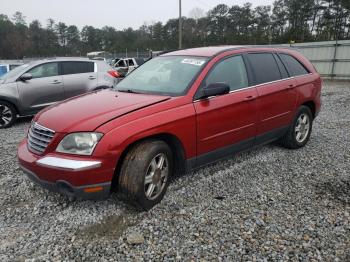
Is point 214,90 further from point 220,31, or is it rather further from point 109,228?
point 220,31

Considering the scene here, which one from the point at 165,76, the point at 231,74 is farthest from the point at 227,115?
the point at 165,76

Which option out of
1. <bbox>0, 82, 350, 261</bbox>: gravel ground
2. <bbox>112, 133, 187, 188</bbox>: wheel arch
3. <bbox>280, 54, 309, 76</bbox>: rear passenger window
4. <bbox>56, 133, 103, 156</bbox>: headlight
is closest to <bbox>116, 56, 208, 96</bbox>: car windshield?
<bbox>112, 133, 187, 188</bbox>: wheel arch

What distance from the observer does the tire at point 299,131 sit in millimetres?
5258

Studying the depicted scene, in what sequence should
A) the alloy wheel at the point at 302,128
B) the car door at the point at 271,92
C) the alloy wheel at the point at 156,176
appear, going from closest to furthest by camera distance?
1. the alloy wheel at the point at 156,176
2. the car door at the point at 271,92
3. the alloy wheel at the point at 302,128

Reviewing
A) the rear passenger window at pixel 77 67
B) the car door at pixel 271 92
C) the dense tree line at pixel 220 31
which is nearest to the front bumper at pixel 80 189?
the car door at pixel 271 92

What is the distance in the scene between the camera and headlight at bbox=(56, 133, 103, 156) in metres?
3.02

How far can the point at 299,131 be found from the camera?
543 centimetres

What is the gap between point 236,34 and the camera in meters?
50.8

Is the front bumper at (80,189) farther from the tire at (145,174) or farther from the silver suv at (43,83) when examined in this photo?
the silver suv at (43,83)

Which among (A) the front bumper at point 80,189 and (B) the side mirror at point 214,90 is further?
(B) the side mirror at point 214,90

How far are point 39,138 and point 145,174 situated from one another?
3.86 ft

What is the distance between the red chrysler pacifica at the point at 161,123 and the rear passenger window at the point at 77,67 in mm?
4476

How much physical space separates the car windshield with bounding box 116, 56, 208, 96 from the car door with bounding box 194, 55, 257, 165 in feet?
0.76

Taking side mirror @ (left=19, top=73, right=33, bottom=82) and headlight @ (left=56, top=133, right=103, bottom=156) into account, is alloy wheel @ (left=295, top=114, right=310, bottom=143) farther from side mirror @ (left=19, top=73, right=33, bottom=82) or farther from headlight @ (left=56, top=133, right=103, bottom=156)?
side mirror @ (left=19, top=73, right=33, bottom=82)
